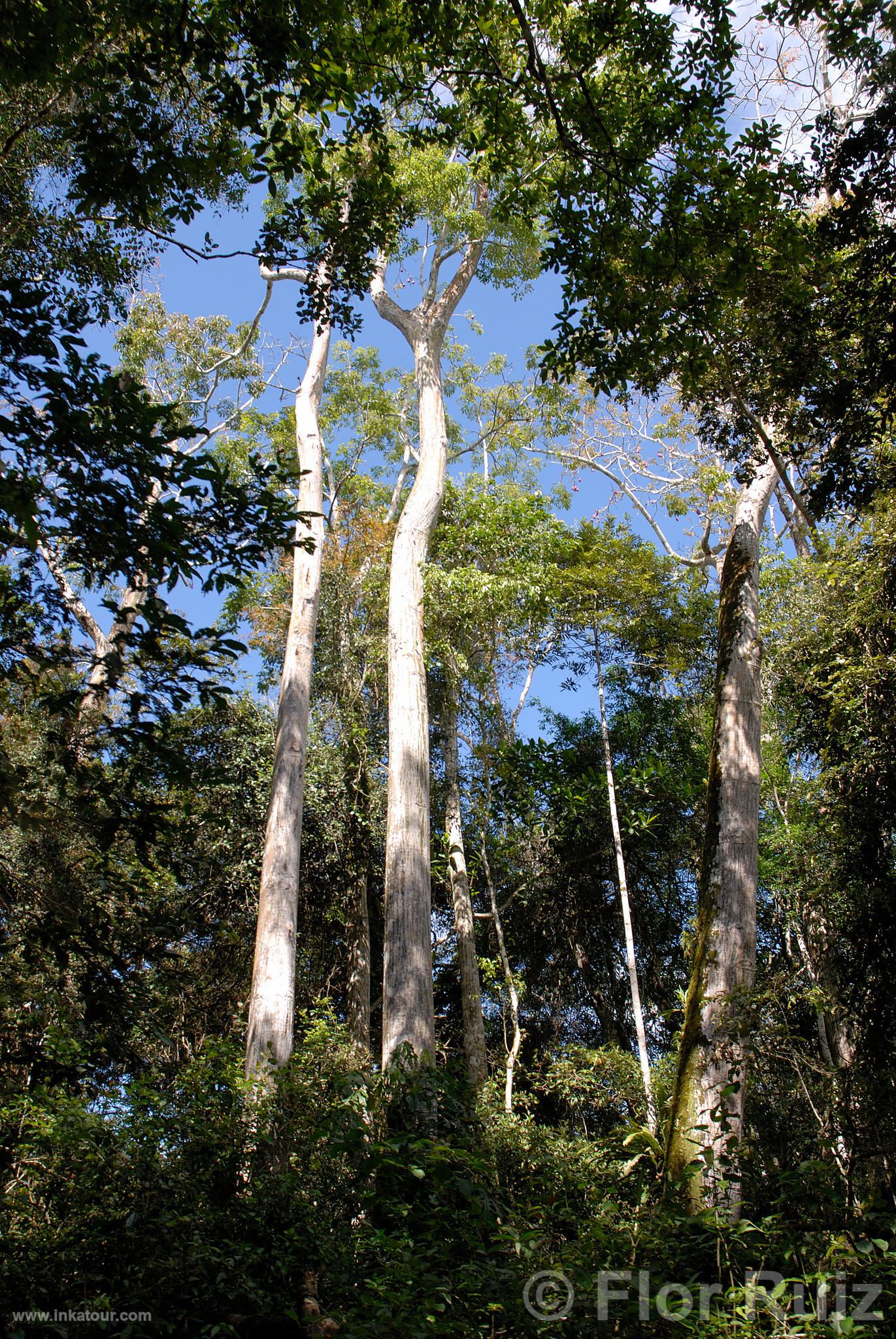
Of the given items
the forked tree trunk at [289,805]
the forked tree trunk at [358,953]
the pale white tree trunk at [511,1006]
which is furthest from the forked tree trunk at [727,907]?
the forked tree trunk at [358,953]

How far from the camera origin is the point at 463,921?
9.74 metres

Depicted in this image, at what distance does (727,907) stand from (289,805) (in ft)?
14.1

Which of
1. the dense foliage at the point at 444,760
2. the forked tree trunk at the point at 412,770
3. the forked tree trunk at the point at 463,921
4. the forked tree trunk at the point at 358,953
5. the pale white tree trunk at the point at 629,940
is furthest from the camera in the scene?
the forked tree trunk at the point at 358,953

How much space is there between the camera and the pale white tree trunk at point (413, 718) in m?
6.29

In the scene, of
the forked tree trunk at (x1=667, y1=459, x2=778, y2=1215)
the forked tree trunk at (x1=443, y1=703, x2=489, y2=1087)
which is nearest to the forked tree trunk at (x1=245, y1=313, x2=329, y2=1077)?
the forked tree trunk at (x1=443, y1=703, x2=489, y2=1087)

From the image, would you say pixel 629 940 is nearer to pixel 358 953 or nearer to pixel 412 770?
pixel 412 770

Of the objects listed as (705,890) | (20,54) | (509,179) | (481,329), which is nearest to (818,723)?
(705,890)

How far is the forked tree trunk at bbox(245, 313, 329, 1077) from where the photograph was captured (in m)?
6.97

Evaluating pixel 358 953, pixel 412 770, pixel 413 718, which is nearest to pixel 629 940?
pixel 412 770

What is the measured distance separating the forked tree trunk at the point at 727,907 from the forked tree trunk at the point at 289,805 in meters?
3.06

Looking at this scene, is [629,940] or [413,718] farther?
[629,940]

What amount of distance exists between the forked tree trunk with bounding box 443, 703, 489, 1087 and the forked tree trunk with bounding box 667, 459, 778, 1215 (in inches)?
149

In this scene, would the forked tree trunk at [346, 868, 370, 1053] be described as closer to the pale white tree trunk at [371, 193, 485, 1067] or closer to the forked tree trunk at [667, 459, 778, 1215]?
the pale white tree trunk at [371, 193, 485, 1067]

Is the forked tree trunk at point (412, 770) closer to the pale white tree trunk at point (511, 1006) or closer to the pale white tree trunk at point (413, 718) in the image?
the pale white tree trunk at point (413, 718)
